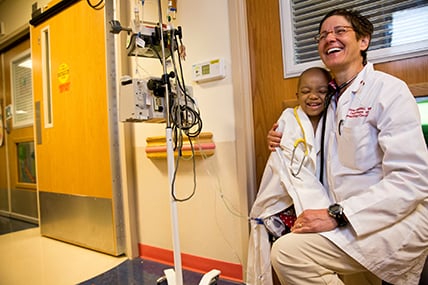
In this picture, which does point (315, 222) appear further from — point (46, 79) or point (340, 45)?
point (46, 79)

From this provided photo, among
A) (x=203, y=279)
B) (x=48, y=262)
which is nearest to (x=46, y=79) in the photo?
(x=48, y=262)

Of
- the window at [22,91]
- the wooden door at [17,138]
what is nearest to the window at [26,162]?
the wooden door at [17,138]

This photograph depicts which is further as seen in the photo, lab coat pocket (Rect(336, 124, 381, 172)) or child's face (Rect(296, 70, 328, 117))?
child's face (Rect(296, 70, 328, 117))

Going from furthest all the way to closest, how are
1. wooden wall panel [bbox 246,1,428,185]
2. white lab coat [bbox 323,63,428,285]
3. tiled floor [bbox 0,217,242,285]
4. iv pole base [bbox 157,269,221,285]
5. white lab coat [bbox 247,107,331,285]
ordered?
tiled floor [bbox 0,217,242,285], wooden wall panel [bbox 246,1,428,185], iv pole base [bbox 157,269,221,285], white lab coat [bbox 247,107,331,285], white lab coat [bbox 323,63,428,285]

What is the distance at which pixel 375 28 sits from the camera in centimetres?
136

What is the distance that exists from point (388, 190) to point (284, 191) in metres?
0.40

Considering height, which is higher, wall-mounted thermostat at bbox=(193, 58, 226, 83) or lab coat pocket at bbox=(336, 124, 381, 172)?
wall-mounted thermostat at bbox=(193, 58, 226, 83)

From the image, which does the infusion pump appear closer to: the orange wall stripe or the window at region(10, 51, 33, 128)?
the orange wall stripe

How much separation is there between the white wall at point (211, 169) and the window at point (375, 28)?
1.13 ft

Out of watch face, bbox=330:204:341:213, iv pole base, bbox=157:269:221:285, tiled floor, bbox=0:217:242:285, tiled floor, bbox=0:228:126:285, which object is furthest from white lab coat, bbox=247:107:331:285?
tiled floor, bbox=0:228:126:285

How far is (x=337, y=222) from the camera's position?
102 centimetres

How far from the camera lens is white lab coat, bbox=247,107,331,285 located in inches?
45.6

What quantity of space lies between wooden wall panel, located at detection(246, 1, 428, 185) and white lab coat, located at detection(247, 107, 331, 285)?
0.30m

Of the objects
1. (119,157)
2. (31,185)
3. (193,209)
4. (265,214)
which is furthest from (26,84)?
(265,214)
